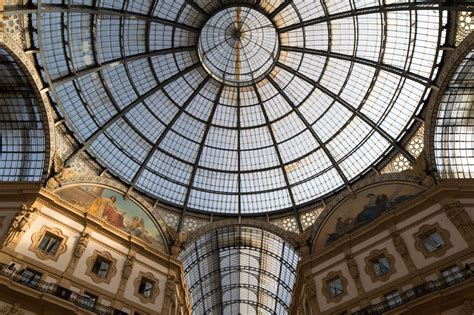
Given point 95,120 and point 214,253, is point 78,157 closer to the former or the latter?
point 95,120

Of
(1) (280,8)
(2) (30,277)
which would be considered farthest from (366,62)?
(2) (30,277)

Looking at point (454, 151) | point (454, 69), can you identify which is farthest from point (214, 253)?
point (454, 69)

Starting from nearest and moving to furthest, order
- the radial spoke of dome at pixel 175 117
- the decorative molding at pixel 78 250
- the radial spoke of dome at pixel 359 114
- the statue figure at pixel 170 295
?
the decorative molding at pixel 78 250 < the statue figure at pixel 170 295 < the radial spoke of dome at pixel 359 114 < the radial spoke of dome at pixel 175 117

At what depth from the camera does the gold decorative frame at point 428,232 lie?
77.0ft

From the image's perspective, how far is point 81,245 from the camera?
25703mm

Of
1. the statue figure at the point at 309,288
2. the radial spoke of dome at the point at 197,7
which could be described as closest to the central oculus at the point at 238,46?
the radial spoke of dome at the point at 197,7

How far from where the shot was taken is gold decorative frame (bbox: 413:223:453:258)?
77.0ft

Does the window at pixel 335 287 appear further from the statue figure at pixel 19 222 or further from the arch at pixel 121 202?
the statue figure at pixel 19 222

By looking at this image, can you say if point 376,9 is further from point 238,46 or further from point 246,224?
point 246,224

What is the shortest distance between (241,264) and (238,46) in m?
25.5

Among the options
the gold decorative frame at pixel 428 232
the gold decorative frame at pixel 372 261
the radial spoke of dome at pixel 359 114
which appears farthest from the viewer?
the radial spoke of dome at pixel 359 114

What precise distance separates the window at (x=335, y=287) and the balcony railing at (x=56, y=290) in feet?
49.8

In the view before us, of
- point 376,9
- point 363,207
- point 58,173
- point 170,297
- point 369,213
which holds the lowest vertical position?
point 170,297

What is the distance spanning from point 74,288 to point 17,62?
15239 millimetres
